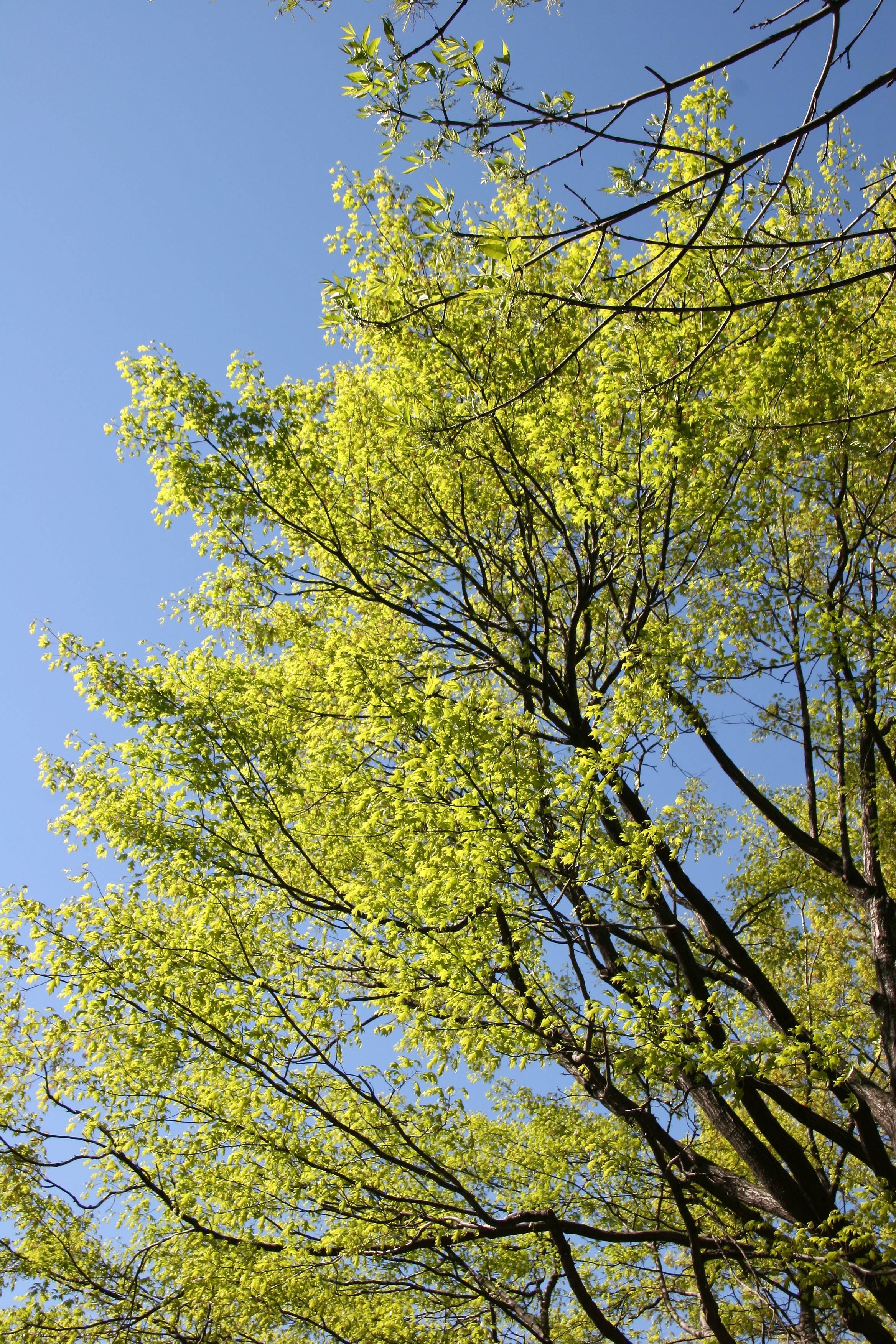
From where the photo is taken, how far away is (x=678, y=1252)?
10930 mm

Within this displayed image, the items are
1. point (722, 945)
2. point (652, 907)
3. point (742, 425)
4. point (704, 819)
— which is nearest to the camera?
point (742, 425)

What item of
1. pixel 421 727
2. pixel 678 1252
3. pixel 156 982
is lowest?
pixel 678 1252

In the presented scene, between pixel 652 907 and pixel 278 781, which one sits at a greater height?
pixel 278 781

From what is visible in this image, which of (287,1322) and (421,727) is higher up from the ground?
(421,727)

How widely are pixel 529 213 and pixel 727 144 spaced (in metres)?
1.89

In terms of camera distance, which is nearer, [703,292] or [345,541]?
[703,292]

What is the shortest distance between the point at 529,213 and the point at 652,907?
6714 millimetres

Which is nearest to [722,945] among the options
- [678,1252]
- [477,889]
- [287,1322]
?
[477,889]

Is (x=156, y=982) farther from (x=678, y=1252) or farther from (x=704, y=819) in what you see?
(x=678, y=1252)

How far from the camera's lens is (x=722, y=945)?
7.07 meters

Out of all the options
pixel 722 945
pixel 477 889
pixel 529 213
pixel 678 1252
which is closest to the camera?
pixel 477 889

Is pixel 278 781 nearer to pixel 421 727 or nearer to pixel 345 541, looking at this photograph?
pixel 421 727

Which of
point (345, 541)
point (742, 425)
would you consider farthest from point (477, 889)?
A: point (345, 541)

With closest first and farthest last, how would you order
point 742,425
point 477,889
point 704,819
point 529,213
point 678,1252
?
1. point 742,425
2. point 477,889
3. point 529,213
4. point 704,819
5. point 678,1252
